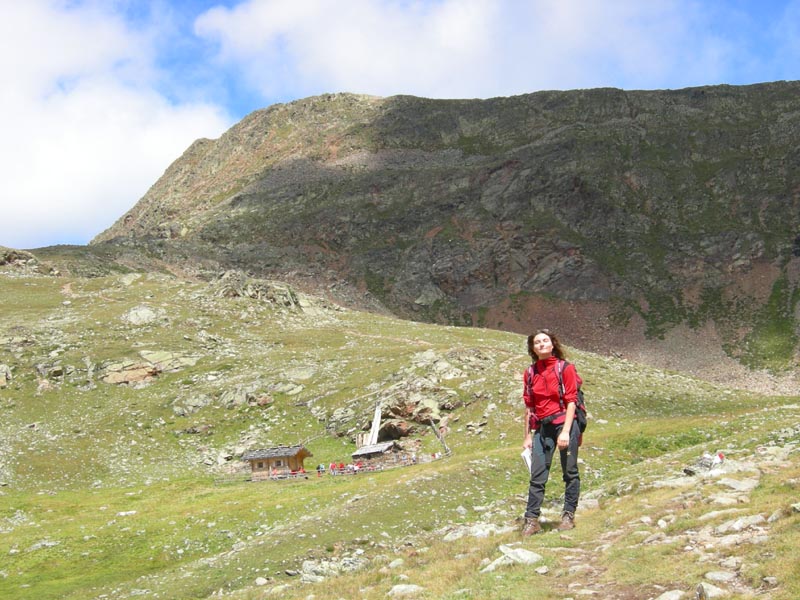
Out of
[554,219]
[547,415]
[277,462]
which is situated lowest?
[277,462]

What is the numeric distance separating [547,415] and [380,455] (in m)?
30.0

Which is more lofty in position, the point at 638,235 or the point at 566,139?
the point at 566,139

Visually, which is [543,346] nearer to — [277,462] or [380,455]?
[380,455]

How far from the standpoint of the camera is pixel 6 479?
43.6 m

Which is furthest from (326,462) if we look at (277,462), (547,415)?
(547,415)

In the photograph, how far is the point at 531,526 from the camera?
1468 centimetres

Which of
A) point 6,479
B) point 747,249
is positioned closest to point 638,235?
point 747,249

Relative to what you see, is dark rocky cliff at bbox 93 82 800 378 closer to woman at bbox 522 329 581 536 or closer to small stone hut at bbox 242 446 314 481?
small stone hut at bbox 242 446 314 481

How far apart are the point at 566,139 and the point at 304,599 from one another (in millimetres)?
149737

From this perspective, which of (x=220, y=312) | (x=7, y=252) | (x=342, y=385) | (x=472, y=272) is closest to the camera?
(x=342, y=385)

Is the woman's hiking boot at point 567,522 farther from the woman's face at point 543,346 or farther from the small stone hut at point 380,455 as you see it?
the small stone hut at point 380,455

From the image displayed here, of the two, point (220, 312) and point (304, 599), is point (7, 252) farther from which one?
point (304, 599)

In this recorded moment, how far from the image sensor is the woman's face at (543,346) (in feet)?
47.9

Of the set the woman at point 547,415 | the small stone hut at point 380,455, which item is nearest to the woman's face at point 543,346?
the woman at point 547,415
